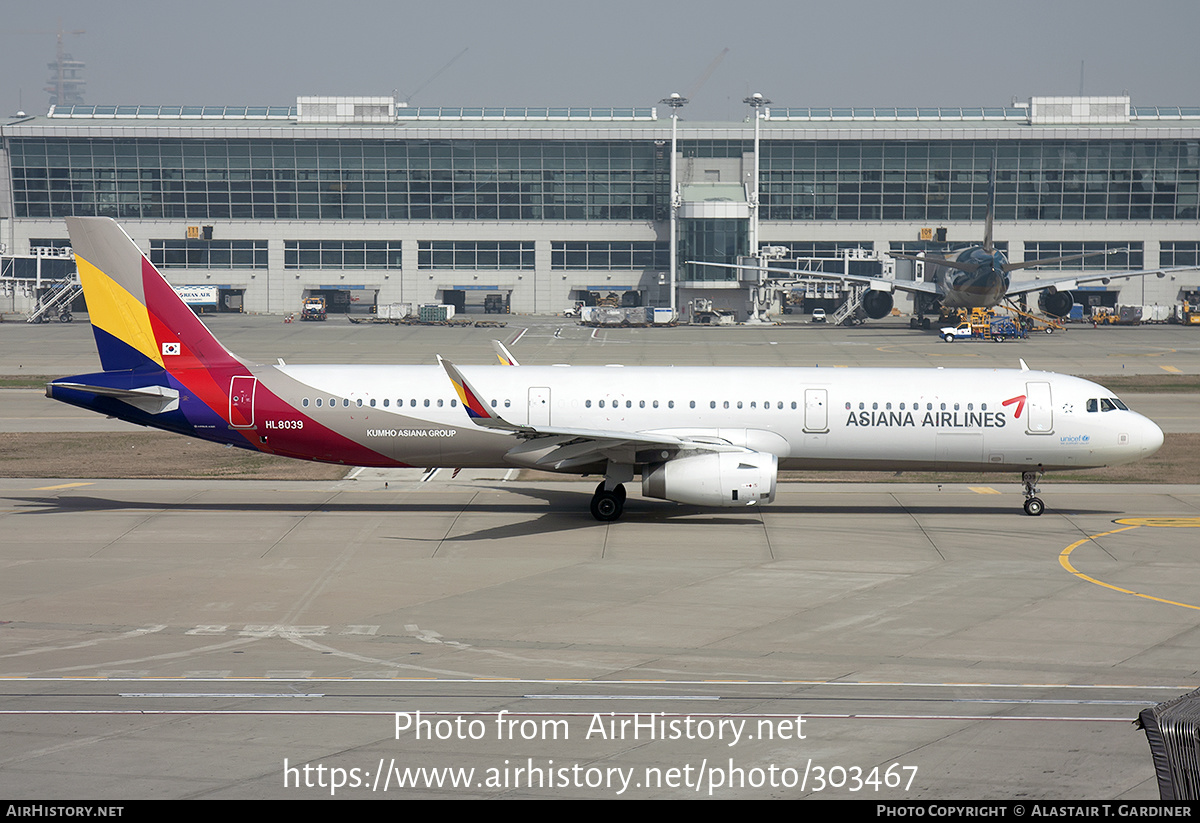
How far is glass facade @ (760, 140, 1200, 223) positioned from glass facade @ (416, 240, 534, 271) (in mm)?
28910

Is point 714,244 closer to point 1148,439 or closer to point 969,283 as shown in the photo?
point 969,283

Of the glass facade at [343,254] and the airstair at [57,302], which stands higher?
the glass facade at [343,254]

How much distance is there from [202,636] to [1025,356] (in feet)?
225

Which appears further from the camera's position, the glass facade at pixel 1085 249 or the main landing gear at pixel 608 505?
the glass facade at pixel 1085 249

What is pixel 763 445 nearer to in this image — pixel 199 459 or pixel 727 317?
pixel 199 459

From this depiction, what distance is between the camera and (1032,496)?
3069cm

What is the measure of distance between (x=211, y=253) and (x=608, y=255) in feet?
147

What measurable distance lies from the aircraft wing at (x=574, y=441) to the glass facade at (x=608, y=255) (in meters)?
101

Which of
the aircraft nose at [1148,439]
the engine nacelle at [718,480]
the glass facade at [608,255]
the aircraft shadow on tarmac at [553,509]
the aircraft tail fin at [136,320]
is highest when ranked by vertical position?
the glass facade at [608,255]

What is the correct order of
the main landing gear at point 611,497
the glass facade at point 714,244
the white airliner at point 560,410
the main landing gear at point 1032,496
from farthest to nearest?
the glass facade at point 714,244 < the main landing gear at point 1032,496 < the white airliner at point 560,410 < the main landing gear at point 611,497

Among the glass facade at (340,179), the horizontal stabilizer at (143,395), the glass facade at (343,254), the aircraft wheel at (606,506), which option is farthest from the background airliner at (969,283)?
the horizontal stabilizer at (143,395)

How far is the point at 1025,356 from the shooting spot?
254ft

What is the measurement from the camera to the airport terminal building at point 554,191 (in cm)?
12544

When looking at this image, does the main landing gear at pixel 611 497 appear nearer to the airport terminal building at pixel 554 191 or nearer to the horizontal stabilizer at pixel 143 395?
the horizontal stabilizer at pixel 143 395
